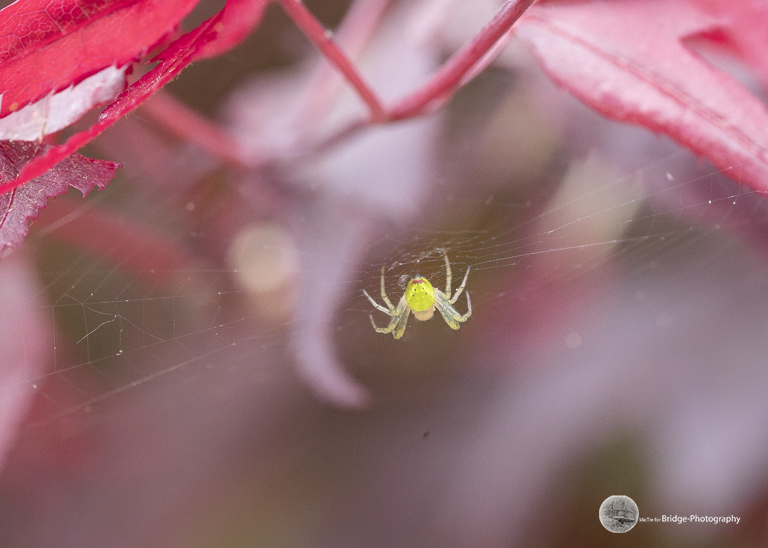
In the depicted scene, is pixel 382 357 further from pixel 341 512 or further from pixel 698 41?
pixel 698 41

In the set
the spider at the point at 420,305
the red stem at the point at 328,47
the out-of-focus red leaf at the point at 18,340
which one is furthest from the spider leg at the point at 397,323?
the out-of-focus red leaf at the point at 18,340

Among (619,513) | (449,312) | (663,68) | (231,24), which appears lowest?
(619,513)

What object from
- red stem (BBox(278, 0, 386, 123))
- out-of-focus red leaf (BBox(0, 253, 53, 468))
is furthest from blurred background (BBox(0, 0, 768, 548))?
red stem (BBox(278, 0, 386, 123))

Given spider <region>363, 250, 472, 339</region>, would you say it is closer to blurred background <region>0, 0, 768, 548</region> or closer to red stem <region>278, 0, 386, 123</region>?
blurred background <region>0, 0, 768, 548</region>

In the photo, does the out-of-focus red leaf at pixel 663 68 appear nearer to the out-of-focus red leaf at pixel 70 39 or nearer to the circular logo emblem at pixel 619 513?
the out-of-focus red leaf at pixel 70 39

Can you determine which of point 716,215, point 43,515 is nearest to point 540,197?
point 716,215

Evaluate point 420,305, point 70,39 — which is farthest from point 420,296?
point 70,39

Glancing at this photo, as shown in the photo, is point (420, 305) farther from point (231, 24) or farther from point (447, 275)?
point (231, 24)
